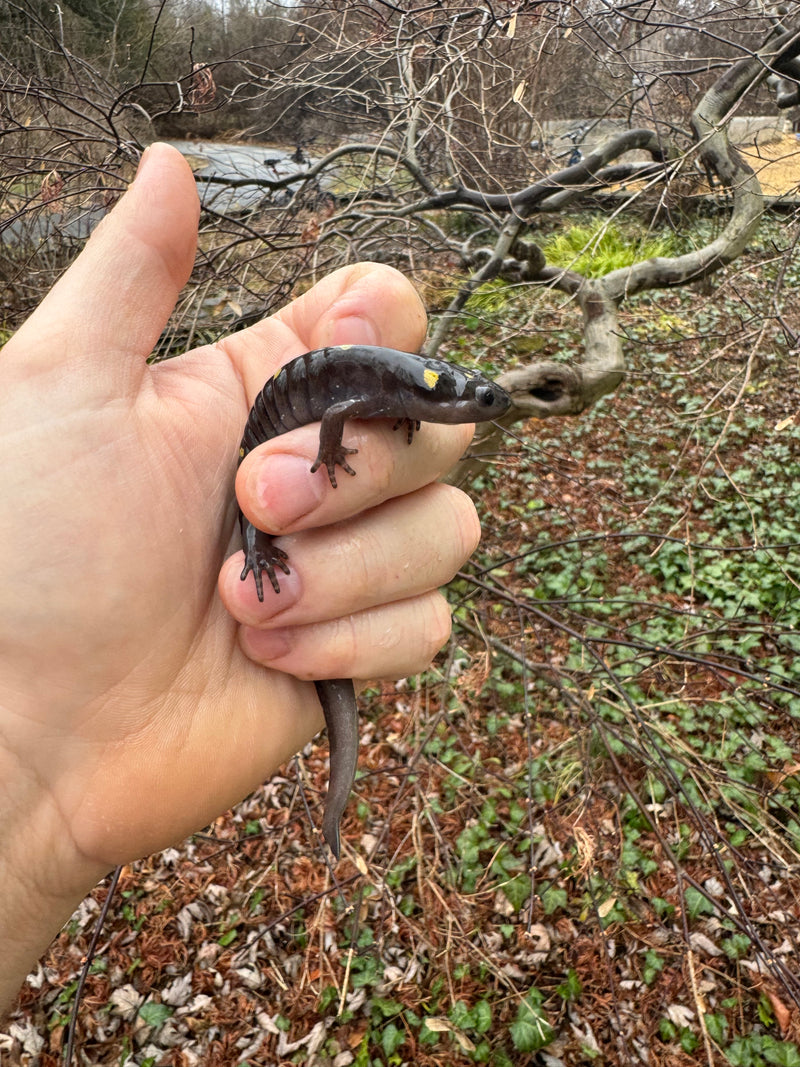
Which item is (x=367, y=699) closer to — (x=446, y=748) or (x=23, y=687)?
(x=446, y=748)

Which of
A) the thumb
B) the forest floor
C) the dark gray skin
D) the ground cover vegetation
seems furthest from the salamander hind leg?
the forest floor

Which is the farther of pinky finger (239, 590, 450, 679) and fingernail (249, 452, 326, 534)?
pinky finger (239, 590, 450, 679)

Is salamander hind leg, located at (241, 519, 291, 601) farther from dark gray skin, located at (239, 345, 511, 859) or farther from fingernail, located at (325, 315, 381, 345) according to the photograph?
fingernail, located at (325, 315, 381, 345)

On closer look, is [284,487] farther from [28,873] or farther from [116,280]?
[28,873]

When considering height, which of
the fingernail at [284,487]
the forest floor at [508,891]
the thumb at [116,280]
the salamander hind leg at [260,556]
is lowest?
the forest floor at [508,891]

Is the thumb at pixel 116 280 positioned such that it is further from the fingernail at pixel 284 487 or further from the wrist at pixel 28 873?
the wrist at pixel 28 873

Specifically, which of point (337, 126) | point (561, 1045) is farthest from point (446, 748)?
point (337, 126)

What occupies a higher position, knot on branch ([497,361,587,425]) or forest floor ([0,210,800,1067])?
knot on branch ([497,361,587,425])

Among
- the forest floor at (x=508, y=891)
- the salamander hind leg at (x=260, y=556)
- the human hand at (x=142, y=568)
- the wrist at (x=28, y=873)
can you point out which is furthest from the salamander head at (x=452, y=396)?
the forest floor at (x=508, y=891)
